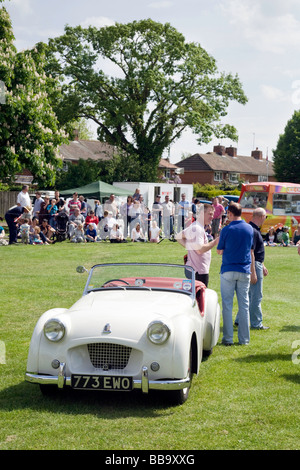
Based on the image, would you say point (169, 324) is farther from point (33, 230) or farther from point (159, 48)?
point (159, 48)

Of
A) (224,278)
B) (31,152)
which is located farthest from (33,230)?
(224,278)

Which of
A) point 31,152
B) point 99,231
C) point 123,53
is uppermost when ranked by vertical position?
point 123,53

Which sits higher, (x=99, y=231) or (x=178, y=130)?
(x=178, y=130)

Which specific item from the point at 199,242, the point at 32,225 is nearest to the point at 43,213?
the point at 32,225

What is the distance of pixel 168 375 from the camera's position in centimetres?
571

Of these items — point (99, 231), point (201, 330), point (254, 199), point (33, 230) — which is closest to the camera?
point (201, 330)

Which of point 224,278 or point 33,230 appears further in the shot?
point 33,230

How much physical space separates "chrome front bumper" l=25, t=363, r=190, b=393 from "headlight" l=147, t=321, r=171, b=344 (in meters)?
0.28

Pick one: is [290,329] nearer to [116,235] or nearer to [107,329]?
[107,329]

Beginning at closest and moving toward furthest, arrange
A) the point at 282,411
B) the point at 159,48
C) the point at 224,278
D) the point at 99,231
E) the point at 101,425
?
the point at 101,425 → the point at 282,411 → the point at 224,278 → the point at 99,231 → the point at 159,48

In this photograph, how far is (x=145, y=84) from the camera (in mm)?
47656

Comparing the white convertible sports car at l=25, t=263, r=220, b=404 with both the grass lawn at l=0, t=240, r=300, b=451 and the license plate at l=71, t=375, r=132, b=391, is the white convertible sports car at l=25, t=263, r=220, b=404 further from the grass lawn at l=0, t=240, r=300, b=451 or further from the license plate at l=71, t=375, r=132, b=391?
the grass lawn at l=0, t=240, r=300, b=451

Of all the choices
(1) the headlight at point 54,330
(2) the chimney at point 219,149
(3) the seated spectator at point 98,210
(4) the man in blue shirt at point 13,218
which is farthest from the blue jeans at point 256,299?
(2) the chimney at point 219,149
